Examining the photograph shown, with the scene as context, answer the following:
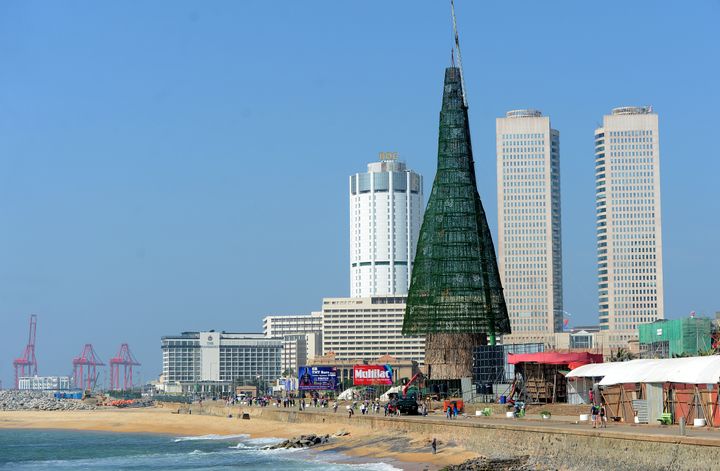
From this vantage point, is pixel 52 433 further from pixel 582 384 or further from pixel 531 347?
pixel 582 384

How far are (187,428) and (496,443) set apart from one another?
67.0 metres

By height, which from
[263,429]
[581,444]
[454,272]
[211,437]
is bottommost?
[211,437]

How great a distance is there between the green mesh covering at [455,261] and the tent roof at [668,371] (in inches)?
2229

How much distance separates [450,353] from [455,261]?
959 cm

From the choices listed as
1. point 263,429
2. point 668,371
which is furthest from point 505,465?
point 263,429

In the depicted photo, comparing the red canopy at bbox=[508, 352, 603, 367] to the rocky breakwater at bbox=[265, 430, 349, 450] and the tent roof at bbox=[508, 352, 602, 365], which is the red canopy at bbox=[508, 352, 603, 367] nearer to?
the tent roof at bbox=[508, 352, 602, 365]

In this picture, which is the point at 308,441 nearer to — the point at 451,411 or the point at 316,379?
the point at 451,411

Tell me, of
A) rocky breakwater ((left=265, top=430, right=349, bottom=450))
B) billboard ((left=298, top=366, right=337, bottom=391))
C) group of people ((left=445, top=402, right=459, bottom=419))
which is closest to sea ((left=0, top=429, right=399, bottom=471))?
rocky breakwater ((left=265, top=430, right=349, bottom=450))

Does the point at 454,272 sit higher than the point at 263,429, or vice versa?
the point at 454,272

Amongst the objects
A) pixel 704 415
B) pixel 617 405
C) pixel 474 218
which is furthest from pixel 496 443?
pixel 474 218

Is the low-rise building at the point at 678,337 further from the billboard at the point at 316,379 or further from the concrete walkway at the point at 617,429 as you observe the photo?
the concrete walkway at the point at 617,429

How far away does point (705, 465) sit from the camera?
38688 mm

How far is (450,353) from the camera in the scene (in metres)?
117

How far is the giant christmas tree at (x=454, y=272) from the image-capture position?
11744 cm
